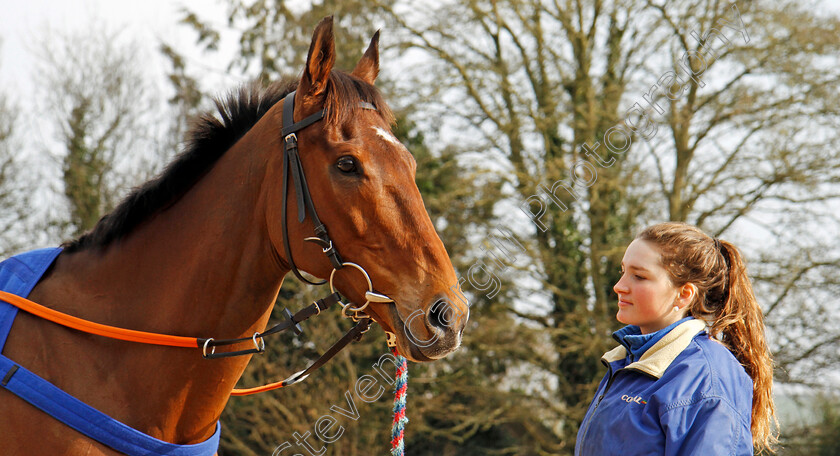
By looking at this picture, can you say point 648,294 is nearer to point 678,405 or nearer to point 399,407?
point 678,405

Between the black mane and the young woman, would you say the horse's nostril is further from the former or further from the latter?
the black mane

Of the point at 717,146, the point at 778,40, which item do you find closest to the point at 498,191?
the point at 717,146

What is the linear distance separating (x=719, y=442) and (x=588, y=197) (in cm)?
903

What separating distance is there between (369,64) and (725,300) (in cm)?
168

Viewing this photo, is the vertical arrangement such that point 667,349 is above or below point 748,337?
below

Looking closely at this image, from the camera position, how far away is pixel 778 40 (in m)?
9.95

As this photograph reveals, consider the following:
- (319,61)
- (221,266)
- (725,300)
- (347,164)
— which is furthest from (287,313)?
(725,300)

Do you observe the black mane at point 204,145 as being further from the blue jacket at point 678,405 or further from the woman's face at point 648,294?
the blue jacket at point 678,405

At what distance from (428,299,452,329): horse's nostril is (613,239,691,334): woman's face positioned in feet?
1.84

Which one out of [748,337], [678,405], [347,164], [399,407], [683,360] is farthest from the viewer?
[399,407]

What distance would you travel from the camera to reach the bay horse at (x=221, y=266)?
2211 mm

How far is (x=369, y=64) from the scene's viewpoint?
2.84 meters

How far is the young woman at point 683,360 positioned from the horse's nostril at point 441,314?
562 millimetres

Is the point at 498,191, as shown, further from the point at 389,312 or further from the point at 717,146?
the point at 389,312
